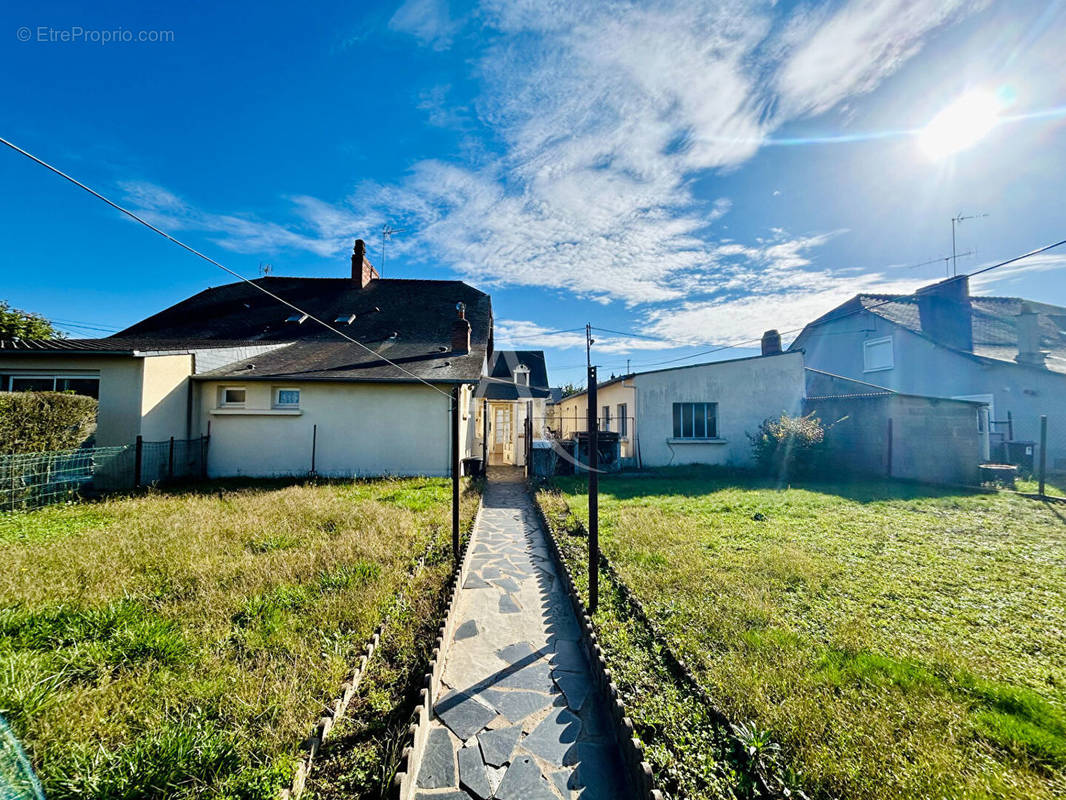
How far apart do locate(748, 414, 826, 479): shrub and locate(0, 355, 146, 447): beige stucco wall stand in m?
17.1

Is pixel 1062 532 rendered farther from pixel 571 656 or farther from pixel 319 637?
pixel 319 637

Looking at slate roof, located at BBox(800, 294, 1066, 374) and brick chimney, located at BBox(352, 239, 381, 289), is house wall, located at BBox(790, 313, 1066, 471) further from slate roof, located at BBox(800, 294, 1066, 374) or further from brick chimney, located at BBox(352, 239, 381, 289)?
brick chimney, located at BBox(352, 239, 381, 289)

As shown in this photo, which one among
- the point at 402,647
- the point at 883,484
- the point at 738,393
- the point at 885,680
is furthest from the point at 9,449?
the point at 883,484

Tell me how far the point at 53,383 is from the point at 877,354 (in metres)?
28.4

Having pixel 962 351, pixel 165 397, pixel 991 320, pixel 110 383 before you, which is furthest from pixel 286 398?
pixel 991 320

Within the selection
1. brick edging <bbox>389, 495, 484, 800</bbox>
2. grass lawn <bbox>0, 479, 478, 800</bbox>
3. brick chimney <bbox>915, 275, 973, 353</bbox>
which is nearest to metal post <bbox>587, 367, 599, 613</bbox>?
brick edging <bbox>389, 495, 484, 800</bbox>

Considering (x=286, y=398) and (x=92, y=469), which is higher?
(x=286, y=398)

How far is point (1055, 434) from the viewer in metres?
14.4

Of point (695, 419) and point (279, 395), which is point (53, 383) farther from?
point (695, 419)

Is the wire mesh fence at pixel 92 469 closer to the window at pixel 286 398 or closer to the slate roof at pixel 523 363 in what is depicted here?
the window at pixel 286 398

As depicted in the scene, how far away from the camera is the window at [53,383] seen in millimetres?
10062

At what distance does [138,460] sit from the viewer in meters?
9.57

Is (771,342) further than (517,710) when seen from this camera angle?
Yes

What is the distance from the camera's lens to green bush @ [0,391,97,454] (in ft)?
24.7
